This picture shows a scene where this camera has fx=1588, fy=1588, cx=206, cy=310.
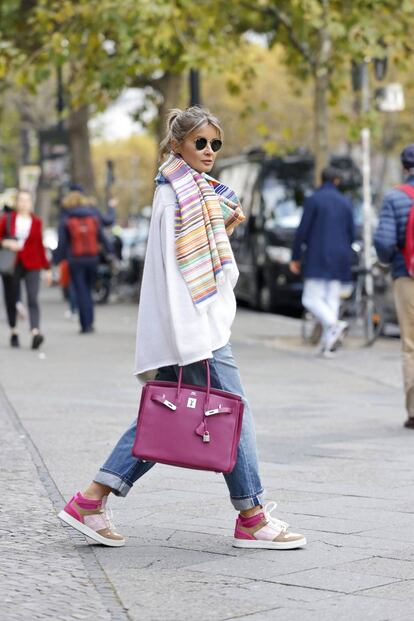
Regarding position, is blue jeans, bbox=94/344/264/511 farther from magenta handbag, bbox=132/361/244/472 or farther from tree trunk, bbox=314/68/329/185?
tree trunk, bbox=314/68/329/185

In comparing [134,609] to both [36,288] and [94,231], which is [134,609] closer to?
[36,288]

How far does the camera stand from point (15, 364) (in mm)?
15531

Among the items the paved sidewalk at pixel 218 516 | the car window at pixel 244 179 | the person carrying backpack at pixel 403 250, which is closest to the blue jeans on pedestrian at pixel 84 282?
the car window at pixel 244 179

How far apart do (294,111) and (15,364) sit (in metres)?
44.9

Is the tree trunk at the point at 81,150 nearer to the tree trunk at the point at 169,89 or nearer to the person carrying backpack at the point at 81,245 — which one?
the tree trunk at the point at 169,89

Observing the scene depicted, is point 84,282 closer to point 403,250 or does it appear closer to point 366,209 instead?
point 366,209

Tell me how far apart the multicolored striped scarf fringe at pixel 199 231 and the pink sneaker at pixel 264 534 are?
93 cm

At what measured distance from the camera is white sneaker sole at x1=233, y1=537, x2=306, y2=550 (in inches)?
247

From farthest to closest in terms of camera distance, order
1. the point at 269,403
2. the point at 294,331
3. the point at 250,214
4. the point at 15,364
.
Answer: the point at 250,214, the point at 294,331, the point at 15,364, the point at 269,403

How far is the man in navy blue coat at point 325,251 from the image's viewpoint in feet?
53.0

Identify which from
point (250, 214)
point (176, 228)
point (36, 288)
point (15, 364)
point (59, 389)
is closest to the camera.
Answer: point (176, 228)

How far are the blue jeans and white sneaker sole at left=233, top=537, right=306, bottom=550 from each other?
0.44 feet

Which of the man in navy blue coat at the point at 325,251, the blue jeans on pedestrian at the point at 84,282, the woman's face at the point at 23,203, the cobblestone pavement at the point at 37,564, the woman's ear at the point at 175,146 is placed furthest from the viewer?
the blue jeans on pedestrian at the point at 84,282

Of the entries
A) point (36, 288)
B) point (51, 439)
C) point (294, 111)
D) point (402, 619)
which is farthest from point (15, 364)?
point (294, 111)
